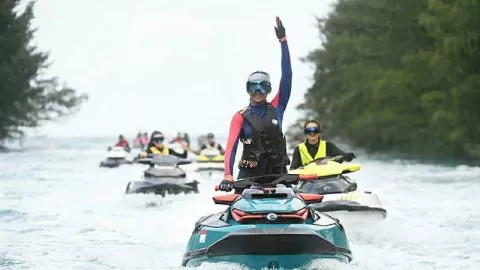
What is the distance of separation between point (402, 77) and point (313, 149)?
33.5 m

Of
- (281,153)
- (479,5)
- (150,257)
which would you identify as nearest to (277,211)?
(281,153)

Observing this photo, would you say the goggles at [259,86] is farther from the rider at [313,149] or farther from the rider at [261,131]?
the rider at [313,149]

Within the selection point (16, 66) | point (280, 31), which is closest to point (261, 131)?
point (280, 31)

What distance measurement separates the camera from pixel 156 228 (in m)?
17.0

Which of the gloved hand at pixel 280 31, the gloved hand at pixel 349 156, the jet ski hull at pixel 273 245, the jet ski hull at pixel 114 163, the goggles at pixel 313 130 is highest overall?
the gloved hand at pixel 280 31

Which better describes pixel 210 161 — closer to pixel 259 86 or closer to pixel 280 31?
pixel 280 31

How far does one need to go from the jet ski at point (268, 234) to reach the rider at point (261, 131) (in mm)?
637

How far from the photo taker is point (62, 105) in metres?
85.4

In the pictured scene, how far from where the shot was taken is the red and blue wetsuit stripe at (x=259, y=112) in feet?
32.9

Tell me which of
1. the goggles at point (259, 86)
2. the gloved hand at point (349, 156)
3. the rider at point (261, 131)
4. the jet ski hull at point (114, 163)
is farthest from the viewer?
the jet ski hull at point (114, 163)

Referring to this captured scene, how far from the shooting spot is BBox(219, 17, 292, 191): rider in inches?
394

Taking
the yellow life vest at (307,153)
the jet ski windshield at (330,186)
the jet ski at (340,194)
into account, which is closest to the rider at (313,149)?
the yellow life vest at (307,153)

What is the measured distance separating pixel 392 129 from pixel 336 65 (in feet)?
58.2

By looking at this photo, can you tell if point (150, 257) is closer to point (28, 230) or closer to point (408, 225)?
point (28, 230)
